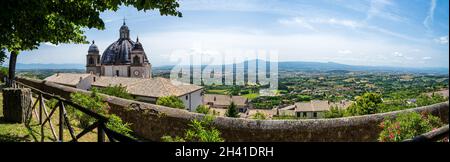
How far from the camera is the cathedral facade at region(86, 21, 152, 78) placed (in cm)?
5738

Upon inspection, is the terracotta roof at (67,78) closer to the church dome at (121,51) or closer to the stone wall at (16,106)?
the church dome at (121,51)

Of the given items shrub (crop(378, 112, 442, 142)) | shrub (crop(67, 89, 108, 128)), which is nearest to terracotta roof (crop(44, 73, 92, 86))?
shrub (crop(67, 89, 108, 128))

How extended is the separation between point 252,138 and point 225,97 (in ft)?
177

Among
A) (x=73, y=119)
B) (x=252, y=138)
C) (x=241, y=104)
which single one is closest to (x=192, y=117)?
(x=252, y=138)

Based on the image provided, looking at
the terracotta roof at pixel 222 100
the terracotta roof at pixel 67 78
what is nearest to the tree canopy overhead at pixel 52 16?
the terracotta roof at pixel 67 78

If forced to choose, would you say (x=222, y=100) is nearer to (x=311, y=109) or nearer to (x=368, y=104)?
(x=311, y=109)

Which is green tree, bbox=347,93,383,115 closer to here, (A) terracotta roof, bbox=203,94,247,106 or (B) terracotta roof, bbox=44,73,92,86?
(B) terracotta roof, bbox=44,73,92,86

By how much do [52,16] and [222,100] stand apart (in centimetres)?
5506

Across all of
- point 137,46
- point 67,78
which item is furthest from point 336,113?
point 137,46

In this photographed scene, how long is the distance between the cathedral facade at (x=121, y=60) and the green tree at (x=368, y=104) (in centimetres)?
4317

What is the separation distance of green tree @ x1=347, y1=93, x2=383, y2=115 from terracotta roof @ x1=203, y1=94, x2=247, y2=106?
122 feet

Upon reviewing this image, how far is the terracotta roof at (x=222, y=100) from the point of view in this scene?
58541 millimetres

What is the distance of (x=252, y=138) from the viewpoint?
8.55 m

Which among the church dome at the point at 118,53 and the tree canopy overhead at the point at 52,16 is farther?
the church dome at the point at 118,53
